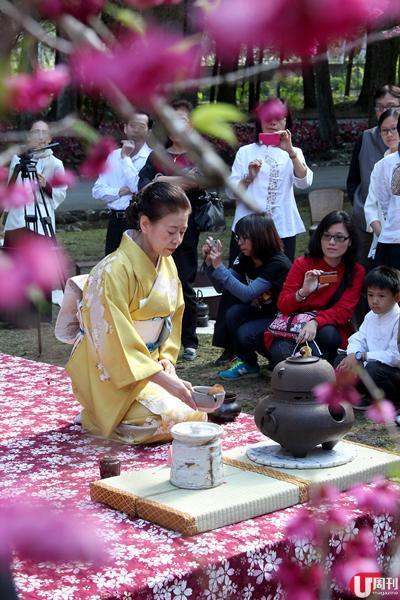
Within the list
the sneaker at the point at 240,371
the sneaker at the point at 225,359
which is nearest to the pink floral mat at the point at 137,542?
the sneaker at the point at 240,371

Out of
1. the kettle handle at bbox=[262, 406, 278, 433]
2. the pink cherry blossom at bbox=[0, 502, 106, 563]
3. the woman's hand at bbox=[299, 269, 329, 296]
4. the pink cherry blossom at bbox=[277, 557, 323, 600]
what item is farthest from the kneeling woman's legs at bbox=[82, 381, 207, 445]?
the pink cherry blossom at bbox=[0, 502, 106, 563]

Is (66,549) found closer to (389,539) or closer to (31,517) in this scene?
(31,517)

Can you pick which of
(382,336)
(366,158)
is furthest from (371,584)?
(366,158)

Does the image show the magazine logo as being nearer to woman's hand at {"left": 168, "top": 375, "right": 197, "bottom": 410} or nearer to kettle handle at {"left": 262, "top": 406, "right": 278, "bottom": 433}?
kettle handle at {"left": 262, "top": 406, "right": 278, "bottom": 433}

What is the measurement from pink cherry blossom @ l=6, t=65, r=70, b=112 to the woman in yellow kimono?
296 centimetres

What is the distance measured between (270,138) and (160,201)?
1918 millimetres

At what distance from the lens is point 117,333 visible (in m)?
3.97

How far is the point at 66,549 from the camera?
29.4 inches

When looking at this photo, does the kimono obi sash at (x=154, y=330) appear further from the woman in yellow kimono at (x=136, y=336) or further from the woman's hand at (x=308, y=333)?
the woman's hand at (x=308, y=333)

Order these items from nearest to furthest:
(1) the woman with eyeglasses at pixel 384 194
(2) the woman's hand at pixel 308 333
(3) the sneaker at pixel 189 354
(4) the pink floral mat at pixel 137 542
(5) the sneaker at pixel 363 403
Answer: (4) the pink floral mat at pixel 137 542, (5) the sneaker at pixel 363 403, (2) the woman's hand at pixel 308 333, (1) the woman with eyeglasses at pixel 384 194, (3) the sneaker at pixel 189 354

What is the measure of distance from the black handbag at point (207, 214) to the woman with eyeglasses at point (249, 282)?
0.56 feet

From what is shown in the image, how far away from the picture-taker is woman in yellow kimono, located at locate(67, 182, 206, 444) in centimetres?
396

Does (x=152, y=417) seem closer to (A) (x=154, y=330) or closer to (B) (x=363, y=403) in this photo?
(A) (x=154, y=330)

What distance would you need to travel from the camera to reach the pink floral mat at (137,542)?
8.58 feet
